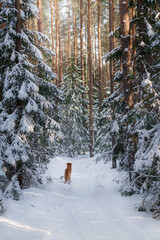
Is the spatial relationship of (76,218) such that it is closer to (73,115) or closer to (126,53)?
(126,53)

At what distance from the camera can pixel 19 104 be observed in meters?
8.30

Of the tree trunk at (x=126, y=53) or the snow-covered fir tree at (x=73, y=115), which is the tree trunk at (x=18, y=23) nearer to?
the tree trunk at (x=126, y=53)

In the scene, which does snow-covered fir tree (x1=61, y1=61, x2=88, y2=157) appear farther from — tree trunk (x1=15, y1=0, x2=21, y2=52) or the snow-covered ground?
→ tree trunk (x1=15, y1=0, x2=21, y2=52)

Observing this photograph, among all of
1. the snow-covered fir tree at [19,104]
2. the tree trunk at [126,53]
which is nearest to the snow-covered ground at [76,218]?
the snow-covered fir tree at [19,104]

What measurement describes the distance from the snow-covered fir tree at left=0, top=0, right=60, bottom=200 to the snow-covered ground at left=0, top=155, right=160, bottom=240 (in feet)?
3.17

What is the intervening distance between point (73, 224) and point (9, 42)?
6.41 m

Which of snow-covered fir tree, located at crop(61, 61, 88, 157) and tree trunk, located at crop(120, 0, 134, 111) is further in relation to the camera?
snow-covered fir tree, located at crop(61, 61, 88, 157)

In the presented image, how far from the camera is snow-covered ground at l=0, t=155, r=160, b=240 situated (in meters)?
4.73

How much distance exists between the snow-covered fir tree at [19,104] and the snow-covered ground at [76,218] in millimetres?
966

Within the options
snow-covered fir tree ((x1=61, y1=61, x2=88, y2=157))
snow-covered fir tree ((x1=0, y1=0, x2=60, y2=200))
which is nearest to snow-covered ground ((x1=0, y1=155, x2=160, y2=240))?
snow-covered fir tree ((x1=0, y1=0, x2=60, y2=200))

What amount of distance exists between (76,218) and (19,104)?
4.75m

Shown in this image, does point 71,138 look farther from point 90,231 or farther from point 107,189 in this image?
point 90,231

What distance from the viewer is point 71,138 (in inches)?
904

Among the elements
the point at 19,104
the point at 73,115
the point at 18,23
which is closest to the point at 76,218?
the point at 19,104
